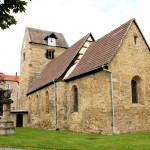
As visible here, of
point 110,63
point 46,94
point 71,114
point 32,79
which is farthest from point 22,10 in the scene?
point 32,79

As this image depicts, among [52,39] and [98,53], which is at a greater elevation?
[52,39]

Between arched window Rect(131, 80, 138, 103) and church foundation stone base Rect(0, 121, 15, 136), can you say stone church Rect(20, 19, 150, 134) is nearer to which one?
arched window Rect(131, 80, 138, 103)

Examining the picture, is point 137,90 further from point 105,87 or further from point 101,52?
point 101,52

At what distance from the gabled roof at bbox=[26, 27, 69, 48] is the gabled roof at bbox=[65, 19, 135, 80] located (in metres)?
14.9

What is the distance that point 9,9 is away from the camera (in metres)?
6.28

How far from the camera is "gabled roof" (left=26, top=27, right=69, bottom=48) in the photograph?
1484 inches

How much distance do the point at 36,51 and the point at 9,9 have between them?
101 feet

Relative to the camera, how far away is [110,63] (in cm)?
1825

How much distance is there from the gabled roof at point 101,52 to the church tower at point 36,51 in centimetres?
1386

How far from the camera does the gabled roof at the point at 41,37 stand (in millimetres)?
37688

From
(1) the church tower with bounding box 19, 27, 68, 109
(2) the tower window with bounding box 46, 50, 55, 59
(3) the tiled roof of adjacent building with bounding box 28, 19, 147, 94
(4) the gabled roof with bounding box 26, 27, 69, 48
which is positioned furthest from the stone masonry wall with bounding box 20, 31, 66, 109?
(3) the tiled roof of adjacent building with bounding box 28, 19, 147, 94

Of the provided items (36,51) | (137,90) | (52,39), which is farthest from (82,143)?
(52,39)

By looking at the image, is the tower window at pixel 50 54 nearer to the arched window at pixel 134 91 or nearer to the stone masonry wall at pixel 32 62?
the stone masonry wall at pixel 32 62

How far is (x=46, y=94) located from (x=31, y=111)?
6590 mm
